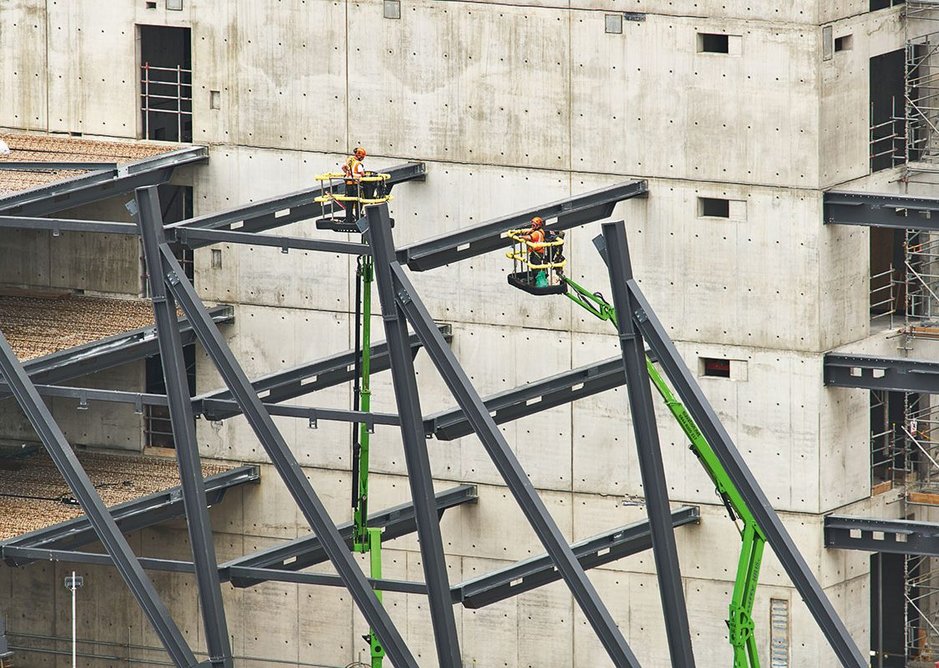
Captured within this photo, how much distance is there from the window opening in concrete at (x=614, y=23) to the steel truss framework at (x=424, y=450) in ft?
9.42

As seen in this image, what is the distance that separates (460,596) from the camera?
51.2 metres

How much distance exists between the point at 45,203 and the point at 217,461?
663cm

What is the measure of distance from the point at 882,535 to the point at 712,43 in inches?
371

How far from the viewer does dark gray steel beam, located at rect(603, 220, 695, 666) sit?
4747 cm

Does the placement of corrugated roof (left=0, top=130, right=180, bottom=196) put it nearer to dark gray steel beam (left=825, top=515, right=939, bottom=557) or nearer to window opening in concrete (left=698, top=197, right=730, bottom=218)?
window opening in concrete (left=698, top=197, right=730, bottom=218)

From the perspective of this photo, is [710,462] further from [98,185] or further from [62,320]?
[62,320]

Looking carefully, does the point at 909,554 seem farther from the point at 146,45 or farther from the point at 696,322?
the point at 146,45

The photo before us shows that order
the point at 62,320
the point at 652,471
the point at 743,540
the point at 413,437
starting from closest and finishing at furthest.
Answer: the point at 652,471
the point at 743,540
the point at 413,437
the point at 62,320

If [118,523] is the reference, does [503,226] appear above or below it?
above

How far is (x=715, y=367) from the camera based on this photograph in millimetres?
52906

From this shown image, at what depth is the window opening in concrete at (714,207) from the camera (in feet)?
172

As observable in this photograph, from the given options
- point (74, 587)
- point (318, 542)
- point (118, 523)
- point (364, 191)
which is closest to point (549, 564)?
point (318, 542)

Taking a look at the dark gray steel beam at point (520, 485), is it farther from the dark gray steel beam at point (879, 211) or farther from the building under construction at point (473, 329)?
the dark gray steel beam at point (879, 211)

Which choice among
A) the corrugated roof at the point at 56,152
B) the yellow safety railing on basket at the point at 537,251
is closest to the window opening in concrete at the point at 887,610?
the yellow safety railing on basket at the point at 537,251
